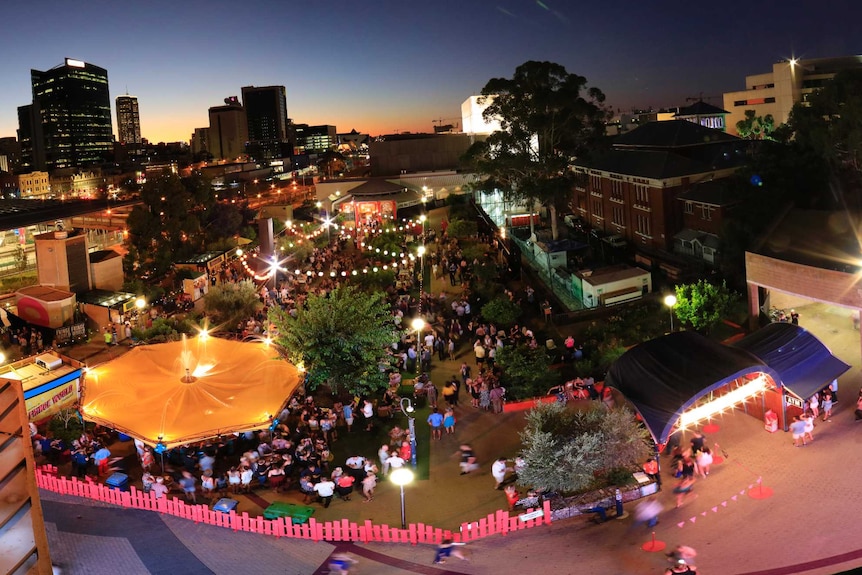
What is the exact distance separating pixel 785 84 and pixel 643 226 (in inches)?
2106

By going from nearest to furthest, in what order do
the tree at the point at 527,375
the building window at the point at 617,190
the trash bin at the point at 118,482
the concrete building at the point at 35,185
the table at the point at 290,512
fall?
1. the table at the point at 290,512
2. the trash bin at the point at 118,482
3. the tree at the point at 527,375
4. the building window at the point at 617,190
5. the concrete building at the point at 35,185

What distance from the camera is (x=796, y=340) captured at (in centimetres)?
1537

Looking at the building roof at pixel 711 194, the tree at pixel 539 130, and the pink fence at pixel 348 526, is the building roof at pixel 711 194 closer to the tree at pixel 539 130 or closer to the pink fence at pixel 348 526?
the tree at pixel 539 130

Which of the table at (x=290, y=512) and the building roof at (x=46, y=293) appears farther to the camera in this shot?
the building roof at (x=46, y=293)

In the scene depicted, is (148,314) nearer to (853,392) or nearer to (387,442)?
(387,442)

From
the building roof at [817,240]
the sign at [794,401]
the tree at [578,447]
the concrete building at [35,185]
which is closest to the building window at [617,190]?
the building roof at [817,240]

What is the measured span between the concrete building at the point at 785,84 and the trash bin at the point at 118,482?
7921 centimetres

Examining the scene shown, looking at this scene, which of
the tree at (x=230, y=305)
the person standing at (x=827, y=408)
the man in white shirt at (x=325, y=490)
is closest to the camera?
the man in white shirt at (x=325, y=490)

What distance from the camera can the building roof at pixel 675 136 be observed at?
3959cm

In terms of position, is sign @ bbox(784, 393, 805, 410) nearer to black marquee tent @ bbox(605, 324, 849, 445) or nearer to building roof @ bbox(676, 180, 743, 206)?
black marquee tent @ bbox(605, 324, 849, 445)

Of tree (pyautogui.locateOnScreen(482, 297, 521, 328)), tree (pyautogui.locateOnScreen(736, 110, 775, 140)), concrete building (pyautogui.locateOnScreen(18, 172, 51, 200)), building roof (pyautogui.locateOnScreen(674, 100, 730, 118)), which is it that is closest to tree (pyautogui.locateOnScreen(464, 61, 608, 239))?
tree (pyautogui.locateOnScreen(482, 297, 521, 328))

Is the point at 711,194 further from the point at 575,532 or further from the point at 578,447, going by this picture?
the point at 575,532

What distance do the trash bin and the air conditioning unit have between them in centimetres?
575

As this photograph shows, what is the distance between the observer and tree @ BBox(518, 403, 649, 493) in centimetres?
1215
